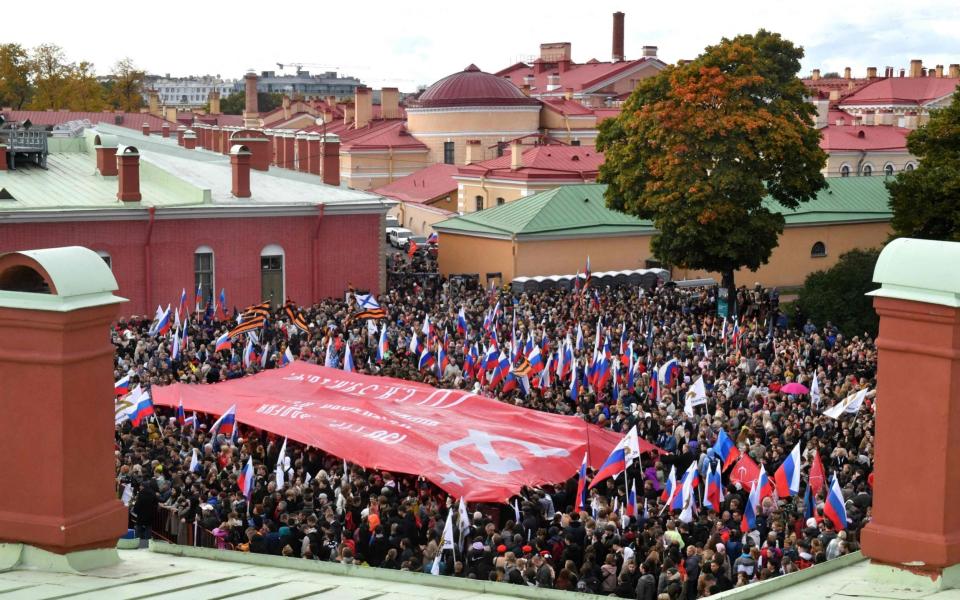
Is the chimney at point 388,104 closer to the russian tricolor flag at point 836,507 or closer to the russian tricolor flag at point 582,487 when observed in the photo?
the russian tricolor flag at point 582,487

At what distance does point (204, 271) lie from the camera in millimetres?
33562

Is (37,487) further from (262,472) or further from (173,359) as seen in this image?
(173,359)

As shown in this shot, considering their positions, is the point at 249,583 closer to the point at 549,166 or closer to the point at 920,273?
the point at 920,273

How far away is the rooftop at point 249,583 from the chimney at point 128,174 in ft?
84.5

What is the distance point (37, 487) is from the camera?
23.6 feet

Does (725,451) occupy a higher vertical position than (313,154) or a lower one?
lower

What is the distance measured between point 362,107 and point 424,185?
15.8 metres

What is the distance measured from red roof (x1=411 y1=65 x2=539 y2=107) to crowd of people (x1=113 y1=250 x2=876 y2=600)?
115 feet

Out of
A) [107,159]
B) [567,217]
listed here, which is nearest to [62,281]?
[107,159]

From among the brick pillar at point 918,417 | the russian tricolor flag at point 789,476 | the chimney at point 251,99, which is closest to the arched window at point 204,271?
the russian tricolor flag at point 789,476

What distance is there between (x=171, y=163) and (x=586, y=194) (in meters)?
13.3

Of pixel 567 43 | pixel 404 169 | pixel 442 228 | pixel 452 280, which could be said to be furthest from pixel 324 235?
pixel 567 43

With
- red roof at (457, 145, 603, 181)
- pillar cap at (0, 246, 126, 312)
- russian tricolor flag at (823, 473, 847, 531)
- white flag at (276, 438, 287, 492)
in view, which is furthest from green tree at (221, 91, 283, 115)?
pillar cap at (0, 246, 126, 312)

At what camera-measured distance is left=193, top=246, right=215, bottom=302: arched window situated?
3341 cm
